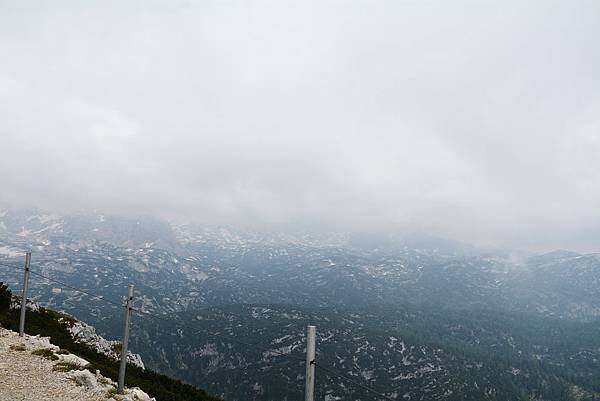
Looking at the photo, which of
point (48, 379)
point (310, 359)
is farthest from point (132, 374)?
point (310, 359)

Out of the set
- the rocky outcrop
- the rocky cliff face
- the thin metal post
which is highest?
the thin metal post

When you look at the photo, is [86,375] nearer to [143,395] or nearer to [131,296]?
[143,395]

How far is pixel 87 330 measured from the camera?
155 ft

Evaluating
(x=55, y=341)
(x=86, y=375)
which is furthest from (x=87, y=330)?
(x=86, y=375)

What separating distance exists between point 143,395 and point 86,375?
3.11 meters

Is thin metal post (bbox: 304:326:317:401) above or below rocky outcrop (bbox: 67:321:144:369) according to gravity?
above

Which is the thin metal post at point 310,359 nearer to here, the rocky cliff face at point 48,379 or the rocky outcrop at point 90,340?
the rocky cliff face at point 48,379

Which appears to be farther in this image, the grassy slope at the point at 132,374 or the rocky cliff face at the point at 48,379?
the grassy slope at the point at 132,374

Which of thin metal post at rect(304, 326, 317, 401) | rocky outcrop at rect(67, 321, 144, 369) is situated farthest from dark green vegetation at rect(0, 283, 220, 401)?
thin metal post at rect(304, 326, 317, 401)

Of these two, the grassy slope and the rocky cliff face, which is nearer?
the rocky cliff face

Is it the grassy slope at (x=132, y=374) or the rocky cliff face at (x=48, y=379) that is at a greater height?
the rocky cliff face at (x=48, y=379)

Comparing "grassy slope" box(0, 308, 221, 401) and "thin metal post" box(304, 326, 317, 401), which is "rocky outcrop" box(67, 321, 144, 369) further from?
"thin metal post" box(304, 326, 317, 401)

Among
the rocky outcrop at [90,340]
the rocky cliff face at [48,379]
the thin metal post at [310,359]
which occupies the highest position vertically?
the thin metal post at [310,359]

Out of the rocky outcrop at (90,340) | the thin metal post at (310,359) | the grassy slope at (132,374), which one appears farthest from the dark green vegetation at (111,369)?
the thin metal post at (310,359)
